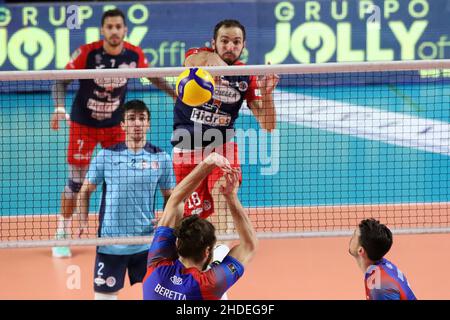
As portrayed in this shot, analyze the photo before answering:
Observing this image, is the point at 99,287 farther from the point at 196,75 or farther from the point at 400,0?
the point at 400,0

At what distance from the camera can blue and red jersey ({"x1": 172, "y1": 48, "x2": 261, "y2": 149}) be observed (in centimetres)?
787

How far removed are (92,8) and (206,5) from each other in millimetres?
2112

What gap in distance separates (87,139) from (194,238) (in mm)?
4817

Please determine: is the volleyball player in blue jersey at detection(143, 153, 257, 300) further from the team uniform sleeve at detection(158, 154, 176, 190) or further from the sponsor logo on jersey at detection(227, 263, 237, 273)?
the team uniform sleeve at detection(158, 154, 176, 190)

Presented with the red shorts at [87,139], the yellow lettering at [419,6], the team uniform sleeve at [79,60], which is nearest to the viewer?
the red shorts at [87,139]

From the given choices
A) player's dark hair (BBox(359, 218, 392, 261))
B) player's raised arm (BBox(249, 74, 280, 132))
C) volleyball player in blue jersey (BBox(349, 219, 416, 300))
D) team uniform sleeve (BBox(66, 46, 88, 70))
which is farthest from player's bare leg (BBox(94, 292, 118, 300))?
team uniform sleeve (BBox(66, 46, 88, 70))

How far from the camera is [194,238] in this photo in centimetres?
518

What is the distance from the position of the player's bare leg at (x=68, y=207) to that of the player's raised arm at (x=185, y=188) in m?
3.80

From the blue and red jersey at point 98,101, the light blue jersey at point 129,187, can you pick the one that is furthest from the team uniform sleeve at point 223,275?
the blue and red jersey at point 98,101

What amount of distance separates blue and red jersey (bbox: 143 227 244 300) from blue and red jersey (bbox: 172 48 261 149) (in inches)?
99.3

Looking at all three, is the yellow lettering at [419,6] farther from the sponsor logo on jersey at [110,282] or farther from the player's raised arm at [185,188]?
the player's raised arm at [185,188]

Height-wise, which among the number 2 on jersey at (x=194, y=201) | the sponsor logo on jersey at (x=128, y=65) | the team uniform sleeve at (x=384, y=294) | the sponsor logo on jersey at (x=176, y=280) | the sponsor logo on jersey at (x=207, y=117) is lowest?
the team uniform sleeve at (x=384, y=294)

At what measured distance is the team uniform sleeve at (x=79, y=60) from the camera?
32.6 ft
